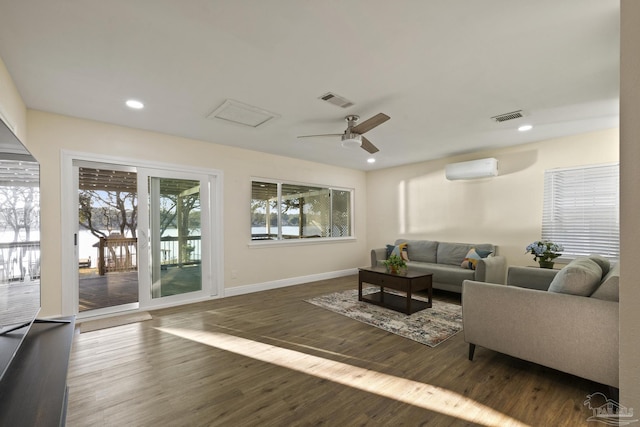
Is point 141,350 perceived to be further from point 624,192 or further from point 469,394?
point 624,192

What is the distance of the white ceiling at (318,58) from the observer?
177 cm

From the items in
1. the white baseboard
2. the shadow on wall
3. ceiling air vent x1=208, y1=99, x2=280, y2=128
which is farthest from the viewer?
the white baseboard

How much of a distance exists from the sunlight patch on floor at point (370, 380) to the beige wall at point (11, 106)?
8.30 ft

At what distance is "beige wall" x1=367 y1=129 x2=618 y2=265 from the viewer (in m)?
4.23

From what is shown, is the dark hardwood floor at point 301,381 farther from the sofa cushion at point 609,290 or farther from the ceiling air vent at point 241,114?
the ceiling air vent at point 241,114

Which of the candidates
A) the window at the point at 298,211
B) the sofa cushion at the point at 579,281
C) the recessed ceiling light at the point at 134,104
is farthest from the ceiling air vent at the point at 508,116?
the recessed ceiling light at the point at 134,104

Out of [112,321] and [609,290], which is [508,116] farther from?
[112,321]

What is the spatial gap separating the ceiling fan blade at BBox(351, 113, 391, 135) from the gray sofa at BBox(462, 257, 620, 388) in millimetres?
1767

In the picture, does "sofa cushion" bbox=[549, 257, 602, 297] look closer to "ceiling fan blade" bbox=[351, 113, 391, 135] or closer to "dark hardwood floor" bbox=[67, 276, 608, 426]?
"dark hardwood floor" bbox=[67, 276, 608, 426]

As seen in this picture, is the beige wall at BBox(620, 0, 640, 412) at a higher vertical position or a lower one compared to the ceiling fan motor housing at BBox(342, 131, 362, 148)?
lower

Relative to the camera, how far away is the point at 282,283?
5.33 metres

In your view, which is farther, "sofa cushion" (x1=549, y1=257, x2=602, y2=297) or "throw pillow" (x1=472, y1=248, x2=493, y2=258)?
"throw pillow" (x1=472, y1=248, x2=493, y2=258)

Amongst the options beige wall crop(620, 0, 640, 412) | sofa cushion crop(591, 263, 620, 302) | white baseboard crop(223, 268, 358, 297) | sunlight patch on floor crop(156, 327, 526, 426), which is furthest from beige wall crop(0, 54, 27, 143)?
sofa cushion crop(591, 263, 620, 302)

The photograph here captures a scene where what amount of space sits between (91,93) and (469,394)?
4.22m
